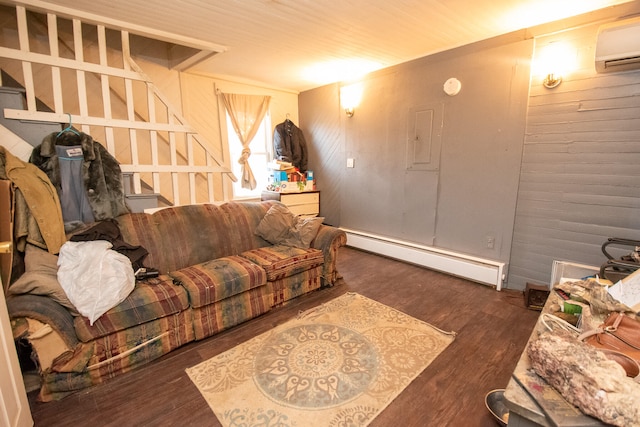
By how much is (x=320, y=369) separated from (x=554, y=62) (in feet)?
10.4

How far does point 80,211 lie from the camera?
7.13 ft

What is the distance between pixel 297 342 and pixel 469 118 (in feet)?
9.26

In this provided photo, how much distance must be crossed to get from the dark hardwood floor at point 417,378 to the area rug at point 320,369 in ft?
0.26

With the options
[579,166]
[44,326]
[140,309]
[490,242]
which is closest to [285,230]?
[140,309]

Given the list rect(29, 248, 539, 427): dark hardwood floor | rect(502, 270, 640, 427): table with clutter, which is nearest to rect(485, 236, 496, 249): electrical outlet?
rect(29, 248, 539, 427): dark hardwood floor

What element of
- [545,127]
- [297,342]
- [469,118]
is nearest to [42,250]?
[297,342]

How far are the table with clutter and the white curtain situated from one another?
389cm

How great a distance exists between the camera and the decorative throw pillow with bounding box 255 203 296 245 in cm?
295

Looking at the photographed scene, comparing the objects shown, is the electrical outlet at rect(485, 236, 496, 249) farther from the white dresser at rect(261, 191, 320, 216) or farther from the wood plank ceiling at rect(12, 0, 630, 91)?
the white dresser at rect(261, 191, 320, 216)

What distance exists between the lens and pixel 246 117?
14.0 ft

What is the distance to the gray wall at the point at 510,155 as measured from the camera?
2281 mm

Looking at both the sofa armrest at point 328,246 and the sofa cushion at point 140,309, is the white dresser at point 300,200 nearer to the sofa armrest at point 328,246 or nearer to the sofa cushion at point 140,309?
the sofa armrest at point 328,246

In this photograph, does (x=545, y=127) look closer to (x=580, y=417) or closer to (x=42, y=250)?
(x=580, y=417)

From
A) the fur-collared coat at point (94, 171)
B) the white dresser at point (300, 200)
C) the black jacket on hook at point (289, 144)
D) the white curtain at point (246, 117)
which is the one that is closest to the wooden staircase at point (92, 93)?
the fur-collared coat at point (94, 171)
